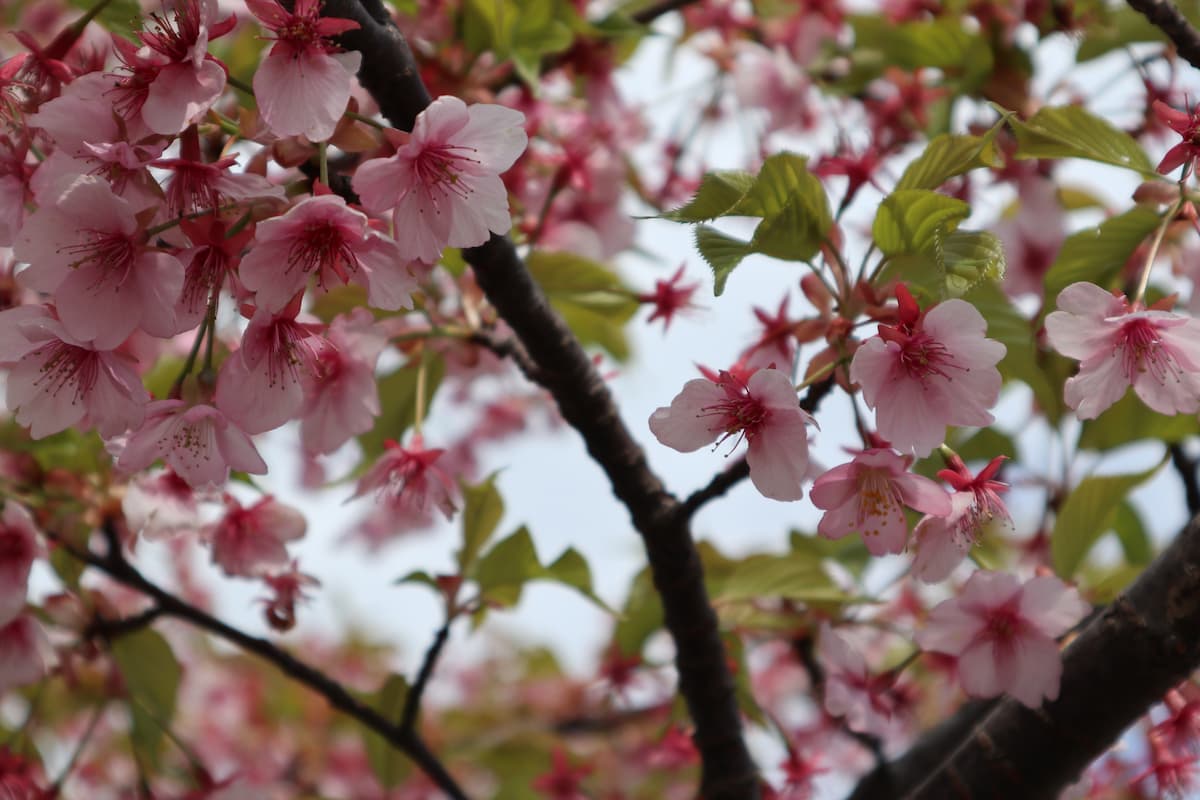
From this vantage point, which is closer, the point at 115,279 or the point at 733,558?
the point at 115,279

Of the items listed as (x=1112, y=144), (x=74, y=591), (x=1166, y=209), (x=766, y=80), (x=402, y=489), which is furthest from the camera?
(x=766, y=80)

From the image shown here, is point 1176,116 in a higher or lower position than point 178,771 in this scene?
lower

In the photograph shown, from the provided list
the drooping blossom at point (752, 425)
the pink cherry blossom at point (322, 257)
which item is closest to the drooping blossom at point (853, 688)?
the drooping blossom at point (752, 425)

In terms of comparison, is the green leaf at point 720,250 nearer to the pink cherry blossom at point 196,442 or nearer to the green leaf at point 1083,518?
the pink cherry blossom at point 196,442

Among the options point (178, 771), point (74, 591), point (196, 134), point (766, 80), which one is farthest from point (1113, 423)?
point (178, 771)

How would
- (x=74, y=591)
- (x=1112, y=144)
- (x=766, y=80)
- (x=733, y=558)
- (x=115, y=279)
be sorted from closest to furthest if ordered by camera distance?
(x=115, y=279)
(x=1112, y=144)
(x=74, y=591)
(x=733, y=558)
(x=766, y=80)

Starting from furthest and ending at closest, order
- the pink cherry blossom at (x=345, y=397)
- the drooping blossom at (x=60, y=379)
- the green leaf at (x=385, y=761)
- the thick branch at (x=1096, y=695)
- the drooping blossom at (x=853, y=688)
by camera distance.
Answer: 1. the green leaf at (x=385, y=761)
2. the drooping blossom at (x=853, y=688)
3. the pink cherry blossom at (x=345, y=397)
4. the thick branch at (x=1096, y=695)
5. the drooping blossom at (x=60, y=379)

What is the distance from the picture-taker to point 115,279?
3.64ft

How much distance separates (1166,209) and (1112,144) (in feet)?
0.62

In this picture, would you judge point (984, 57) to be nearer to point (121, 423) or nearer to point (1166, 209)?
point (1166, 209)

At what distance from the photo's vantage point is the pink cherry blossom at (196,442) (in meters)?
1.22

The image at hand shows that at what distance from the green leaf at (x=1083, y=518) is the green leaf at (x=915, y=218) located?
2.22 ft

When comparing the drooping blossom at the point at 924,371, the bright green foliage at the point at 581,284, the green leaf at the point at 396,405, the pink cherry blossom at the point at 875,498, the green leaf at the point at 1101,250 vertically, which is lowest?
the pink cherry blossom at the point at 875,498

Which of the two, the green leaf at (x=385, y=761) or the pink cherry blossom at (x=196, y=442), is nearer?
Answer: the pink cherry blossom at (x=196, y=442)
